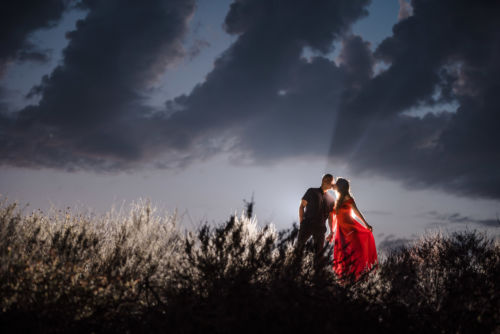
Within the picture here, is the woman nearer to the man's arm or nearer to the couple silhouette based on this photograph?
the couple silhouette

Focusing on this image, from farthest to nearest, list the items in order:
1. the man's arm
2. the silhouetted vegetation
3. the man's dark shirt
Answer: the man's arm
the man's dark shirt
the silhouetted vegetation

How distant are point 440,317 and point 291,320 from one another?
59.8 inches

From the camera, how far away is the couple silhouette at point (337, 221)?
222 inches

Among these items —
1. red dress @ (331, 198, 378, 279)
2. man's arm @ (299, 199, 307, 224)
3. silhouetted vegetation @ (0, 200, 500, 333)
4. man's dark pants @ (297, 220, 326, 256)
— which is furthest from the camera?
man's arm @ (299, 199, 307, 224)

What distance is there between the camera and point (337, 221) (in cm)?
604

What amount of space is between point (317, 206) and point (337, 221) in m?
0.48

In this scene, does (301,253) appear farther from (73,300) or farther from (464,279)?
(73,300)

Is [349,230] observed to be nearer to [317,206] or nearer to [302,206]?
[317,206]

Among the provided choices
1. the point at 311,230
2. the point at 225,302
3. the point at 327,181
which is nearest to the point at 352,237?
the point at 311,230

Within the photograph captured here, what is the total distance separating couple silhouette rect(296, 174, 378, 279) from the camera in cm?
563

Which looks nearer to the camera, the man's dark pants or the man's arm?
the man's dark pants

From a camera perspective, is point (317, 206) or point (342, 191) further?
point (317, 206)

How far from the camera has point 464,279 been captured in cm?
306

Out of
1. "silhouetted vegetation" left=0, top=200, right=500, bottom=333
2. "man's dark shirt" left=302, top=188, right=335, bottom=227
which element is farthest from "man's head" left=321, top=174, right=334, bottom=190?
"silhouetted vegetation" left=0, top=200, right=500, bottom=333
